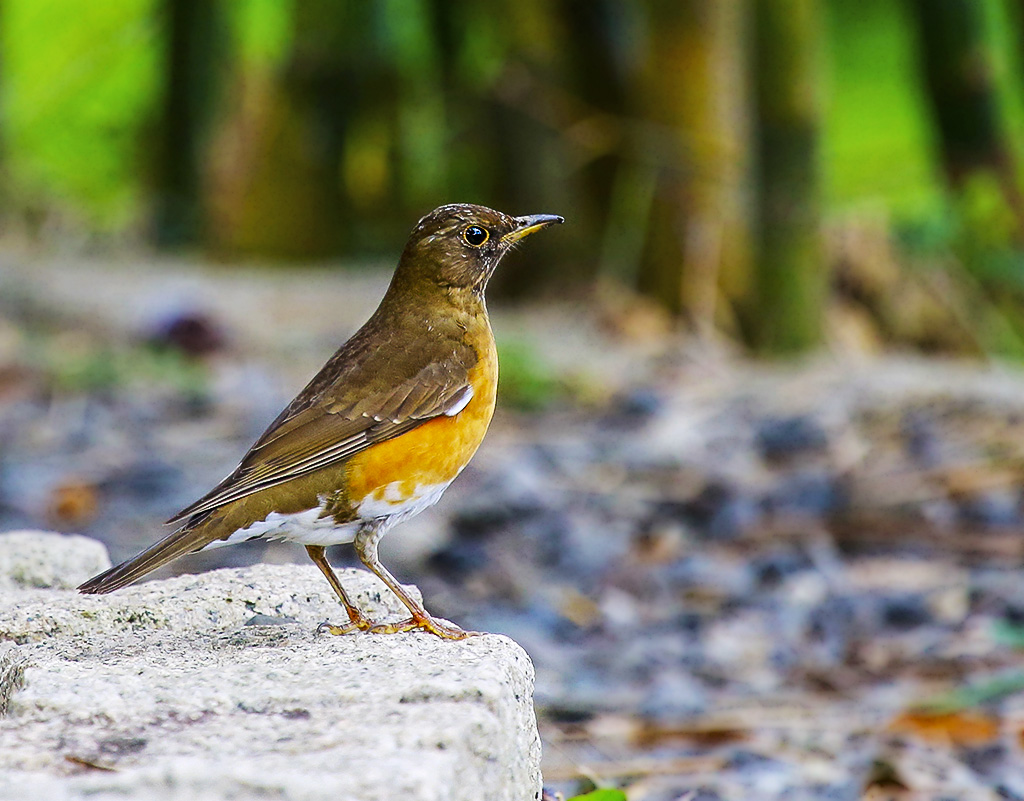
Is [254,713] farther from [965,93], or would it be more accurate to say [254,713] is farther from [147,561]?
[965,93]

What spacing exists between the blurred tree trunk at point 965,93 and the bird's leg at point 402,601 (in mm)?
6945

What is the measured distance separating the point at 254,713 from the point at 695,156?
6109mm

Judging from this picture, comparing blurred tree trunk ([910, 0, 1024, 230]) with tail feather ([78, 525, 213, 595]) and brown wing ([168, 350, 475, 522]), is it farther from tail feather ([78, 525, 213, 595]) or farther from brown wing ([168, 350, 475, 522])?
tail feather ([78, 525, 213, 595])

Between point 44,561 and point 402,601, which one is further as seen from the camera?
point 44,561

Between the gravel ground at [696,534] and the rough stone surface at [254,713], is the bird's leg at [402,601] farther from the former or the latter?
the gravel ground at [696,534]

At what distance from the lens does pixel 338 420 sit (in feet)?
9.84

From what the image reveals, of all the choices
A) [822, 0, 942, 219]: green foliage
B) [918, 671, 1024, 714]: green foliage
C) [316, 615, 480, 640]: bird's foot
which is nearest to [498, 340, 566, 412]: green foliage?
[918, 671, 1024, 714]: green foliage

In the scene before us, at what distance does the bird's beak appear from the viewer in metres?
3.31

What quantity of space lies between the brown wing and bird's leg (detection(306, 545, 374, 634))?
17cm

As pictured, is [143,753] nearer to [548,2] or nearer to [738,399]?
[738,399]

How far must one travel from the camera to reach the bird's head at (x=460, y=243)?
10.9ft

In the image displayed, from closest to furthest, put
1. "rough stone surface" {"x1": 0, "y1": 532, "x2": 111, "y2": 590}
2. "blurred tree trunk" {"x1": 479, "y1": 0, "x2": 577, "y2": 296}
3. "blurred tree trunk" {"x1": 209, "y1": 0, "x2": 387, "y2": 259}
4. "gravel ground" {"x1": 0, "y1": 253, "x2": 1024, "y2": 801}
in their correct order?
"rough stone surface" {"x1": 0, "y1": 532, "x2": 111, "y2": 590}
"gravel ground" {"x1": 0, "y1": 253, "x2": 1024, "y2": 801}
"blurred tree trunk" {"x1": 479, "y1": 0, "x2": 577, "y2": 296}
"blurred tree trunk" {"x1": 209, "y1": 0, "x2": 387, "y2": 259}

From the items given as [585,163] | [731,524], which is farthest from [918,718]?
[585,163]

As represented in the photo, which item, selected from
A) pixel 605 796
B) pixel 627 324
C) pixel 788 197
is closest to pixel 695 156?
pixel 788 197
